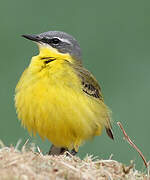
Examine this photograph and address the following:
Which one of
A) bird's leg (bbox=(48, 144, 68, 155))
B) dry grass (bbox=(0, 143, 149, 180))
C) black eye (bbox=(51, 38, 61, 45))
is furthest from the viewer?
black eye (bbox=(51, 38, 61, 45))

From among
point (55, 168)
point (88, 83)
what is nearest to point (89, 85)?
point (88, 83)

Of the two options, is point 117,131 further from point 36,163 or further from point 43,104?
point 36,163

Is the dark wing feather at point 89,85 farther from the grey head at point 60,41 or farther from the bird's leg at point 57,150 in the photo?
the bird's leg at point 57,150

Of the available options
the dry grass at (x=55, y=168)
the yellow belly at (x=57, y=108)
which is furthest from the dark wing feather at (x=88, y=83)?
the dry grass at (x=55, y=168)

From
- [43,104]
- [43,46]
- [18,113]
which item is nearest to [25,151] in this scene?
[43,104]

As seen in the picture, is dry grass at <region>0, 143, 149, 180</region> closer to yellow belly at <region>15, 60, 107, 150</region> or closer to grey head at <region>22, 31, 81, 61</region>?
yellow belly at <region>15, 60, 107, 150</region>

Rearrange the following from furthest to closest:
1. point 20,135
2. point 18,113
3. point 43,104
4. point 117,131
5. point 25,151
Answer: point 117,131 < point 20,135 < point 18,113 < point 43,104 < point 25,151

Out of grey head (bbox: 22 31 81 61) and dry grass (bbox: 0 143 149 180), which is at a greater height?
grey head (bbox: 22 31 81 61)

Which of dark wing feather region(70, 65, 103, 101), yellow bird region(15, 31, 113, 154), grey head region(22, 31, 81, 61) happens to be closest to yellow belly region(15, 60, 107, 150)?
yellow bird region(15, 31, 113, 154)
